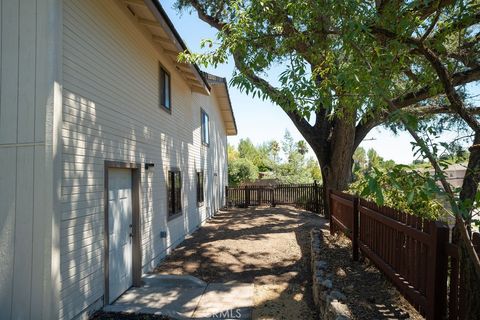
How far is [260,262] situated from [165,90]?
5118 mm

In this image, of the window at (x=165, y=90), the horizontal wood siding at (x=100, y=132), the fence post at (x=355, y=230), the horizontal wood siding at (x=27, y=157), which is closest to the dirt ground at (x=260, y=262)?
the horizontal wood siding at (x=100, y=132)

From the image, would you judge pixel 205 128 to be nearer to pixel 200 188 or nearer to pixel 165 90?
pixel 200 188

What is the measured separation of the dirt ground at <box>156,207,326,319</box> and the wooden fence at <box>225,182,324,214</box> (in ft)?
24.2

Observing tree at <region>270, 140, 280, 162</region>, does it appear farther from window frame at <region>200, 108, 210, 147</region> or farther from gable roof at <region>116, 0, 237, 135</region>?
gable roof at <region>116, 0, 237, 135</region>

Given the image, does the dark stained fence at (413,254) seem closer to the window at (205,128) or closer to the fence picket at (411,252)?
the fence picket at (411,252)

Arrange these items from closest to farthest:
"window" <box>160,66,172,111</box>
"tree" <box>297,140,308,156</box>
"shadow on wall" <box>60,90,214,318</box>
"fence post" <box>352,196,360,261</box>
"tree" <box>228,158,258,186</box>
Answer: "shadow on wall" <box>60,90,214,318</box> < "fence post" <box>352,196,360,261</box> < "window" <box>160,66,172,111</box> < "tree" <box>228,158,258,186</box> < "tree" <box>297,140,308,156</box>

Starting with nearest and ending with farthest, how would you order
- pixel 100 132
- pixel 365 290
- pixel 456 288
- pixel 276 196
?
1. pixel 456 288
2. pixel 365 290
3. pixel 100 132
4. pixel 276 196

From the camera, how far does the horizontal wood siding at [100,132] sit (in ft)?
15.6

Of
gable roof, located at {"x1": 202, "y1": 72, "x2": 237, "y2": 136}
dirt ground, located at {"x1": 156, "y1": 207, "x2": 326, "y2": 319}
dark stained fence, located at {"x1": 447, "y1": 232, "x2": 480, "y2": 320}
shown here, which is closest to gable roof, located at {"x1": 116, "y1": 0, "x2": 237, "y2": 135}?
gable roof, located at {"x1": 202, "y1": 72, "x2": 237, "y2": 136}

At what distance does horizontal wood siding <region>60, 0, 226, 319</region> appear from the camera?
4742 millimetres

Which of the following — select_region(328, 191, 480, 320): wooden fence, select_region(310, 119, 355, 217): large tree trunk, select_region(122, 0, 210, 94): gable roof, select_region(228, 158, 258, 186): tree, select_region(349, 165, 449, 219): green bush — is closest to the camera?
select_region(349, 165, 449, 219): green bush

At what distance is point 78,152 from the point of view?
4.97 m

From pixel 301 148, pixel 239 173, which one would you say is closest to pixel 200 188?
pixel 239 173

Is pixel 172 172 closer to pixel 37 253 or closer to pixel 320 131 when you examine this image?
pixel 37 253
